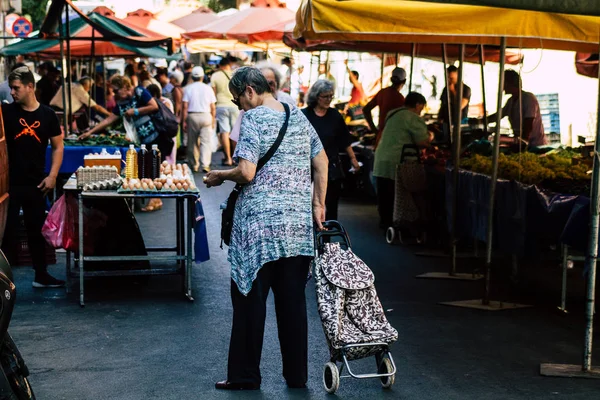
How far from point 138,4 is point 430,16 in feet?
137

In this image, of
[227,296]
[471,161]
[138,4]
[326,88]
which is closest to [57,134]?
[227,296]

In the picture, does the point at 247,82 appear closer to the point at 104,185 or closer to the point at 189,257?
the point at 104,185

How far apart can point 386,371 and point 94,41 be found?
1287 centimetres

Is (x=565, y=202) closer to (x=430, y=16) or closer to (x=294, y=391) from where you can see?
(x=430, y=16)

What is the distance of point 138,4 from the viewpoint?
1896 inches

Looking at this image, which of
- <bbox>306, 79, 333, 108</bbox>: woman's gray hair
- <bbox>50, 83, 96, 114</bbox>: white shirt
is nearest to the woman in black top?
<bbox>306, 79, 333, 108</bbox>: woman's gray hair

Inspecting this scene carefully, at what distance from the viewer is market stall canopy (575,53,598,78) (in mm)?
15992

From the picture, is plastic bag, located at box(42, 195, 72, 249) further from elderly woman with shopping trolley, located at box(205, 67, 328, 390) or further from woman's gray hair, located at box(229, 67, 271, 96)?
woman's gray hair, located at box(229, 67, 271, 96)

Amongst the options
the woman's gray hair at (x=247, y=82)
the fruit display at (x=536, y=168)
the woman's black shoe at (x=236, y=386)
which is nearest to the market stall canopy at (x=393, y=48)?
the fruit display at (x=536, y=168)

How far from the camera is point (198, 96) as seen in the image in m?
19.6

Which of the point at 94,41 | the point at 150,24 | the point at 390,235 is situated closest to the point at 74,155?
Answer: the point at 390,235

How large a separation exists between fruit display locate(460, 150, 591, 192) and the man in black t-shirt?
4258mm

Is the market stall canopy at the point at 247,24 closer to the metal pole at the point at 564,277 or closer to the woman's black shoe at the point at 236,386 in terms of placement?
the metal pole at the point at 564,277

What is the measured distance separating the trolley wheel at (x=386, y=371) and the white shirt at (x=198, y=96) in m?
13.8
